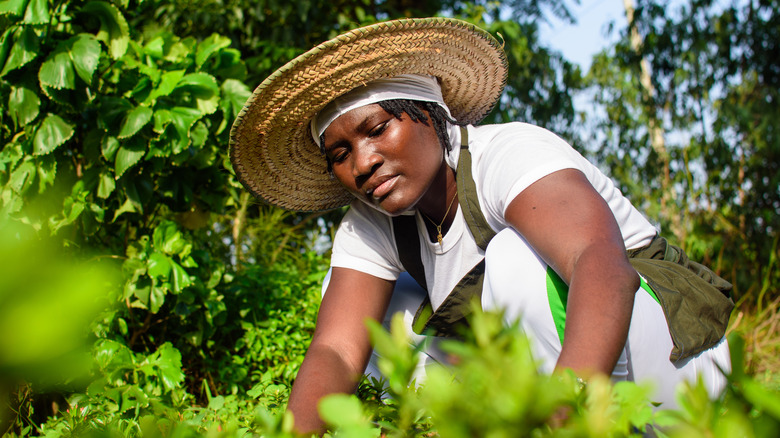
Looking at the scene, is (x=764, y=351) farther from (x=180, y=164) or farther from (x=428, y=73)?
(x=180, y=164)

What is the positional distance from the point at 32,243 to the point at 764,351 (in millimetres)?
4261

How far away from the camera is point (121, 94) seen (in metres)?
2.43

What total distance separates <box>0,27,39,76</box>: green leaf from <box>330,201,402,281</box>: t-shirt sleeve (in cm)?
119

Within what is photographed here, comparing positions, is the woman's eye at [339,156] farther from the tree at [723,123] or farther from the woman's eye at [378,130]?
the tree at [723,123]

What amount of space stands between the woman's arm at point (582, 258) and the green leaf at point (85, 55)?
1.51 m

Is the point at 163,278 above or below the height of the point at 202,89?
below

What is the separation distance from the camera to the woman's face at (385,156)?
72.4 inches

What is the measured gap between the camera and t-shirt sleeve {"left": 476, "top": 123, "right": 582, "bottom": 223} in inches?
61.8

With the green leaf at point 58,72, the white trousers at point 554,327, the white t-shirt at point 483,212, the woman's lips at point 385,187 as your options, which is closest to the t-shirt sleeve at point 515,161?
the white t-shirt at point 483,212

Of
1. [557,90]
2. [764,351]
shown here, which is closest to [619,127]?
[557,90]

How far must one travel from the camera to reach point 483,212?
1.88 metres

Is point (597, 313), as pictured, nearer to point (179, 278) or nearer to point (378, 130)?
point (378, 130)

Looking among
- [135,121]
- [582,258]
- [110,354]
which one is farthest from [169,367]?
[582,258]

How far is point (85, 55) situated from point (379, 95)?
1.06m
